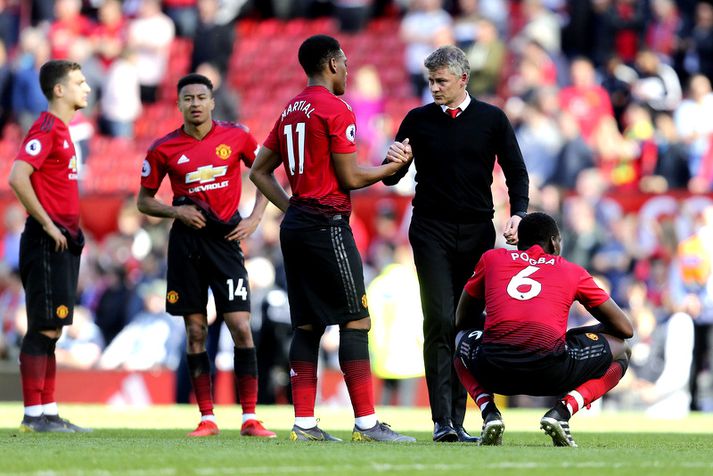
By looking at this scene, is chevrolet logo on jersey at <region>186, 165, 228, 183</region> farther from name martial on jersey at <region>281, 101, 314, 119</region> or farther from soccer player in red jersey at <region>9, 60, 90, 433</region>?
name martial on jersey at <region>281, 101, 314, 119</region>

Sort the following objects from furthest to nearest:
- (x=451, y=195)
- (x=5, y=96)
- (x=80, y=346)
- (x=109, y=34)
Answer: (x=109, y=34)
(x=5, y=96)
(x=80, y=346)
(x=451, y=195)

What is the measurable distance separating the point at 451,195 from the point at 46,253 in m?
2.92

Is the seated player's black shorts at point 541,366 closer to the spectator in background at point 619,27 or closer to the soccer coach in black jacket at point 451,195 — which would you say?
the soccer coach in black jacket at point 451,195

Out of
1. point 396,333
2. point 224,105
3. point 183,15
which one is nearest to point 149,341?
point 396,333

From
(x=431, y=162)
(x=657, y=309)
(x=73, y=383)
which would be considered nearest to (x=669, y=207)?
(x=657, y=309)

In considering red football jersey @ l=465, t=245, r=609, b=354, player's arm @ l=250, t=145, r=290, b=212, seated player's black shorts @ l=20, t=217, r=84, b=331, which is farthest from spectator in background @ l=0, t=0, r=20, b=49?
red football jersey @ l=465, t=245, r=609, b=354

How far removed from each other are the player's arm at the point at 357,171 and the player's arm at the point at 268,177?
1.81 feet

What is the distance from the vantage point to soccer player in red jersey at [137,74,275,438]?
9953 mm

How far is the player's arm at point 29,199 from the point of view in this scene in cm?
1025

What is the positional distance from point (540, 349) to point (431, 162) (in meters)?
1.55

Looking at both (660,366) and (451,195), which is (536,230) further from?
(660,366)

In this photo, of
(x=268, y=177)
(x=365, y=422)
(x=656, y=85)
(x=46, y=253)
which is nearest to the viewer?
(x=365, y=422)

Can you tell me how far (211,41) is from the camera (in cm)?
2347

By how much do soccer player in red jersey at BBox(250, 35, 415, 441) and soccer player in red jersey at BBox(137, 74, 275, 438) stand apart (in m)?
0.95
